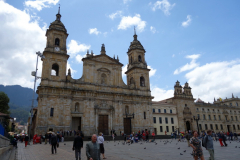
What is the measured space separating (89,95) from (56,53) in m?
→ 10.2

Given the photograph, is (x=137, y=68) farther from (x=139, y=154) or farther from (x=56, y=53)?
(x=139, y=154)

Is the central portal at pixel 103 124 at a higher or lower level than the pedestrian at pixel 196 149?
higher

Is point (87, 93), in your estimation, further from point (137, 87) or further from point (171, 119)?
point (171, 119)

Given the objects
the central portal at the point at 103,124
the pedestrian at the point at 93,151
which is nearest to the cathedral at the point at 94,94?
the central portal at the point at 103,124

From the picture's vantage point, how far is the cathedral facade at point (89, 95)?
32656 millimetres

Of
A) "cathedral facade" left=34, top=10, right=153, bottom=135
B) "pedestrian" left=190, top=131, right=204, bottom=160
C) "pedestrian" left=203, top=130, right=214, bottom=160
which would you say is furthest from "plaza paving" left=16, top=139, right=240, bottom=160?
"cathedral facade" left=34, top=10, right=153, bottom=135

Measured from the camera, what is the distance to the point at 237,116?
230 feet

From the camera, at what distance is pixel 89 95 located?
36.5 metres

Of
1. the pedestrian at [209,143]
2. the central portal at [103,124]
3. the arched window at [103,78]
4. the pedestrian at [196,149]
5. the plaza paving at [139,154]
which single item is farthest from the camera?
the arched window at [103,78]

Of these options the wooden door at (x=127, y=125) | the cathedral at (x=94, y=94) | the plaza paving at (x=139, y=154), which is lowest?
the plaza paving at (x=139, y=154)

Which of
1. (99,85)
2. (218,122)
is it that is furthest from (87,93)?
(218,122)

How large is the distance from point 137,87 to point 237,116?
4960 cm

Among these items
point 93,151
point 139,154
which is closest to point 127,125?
point 139,154

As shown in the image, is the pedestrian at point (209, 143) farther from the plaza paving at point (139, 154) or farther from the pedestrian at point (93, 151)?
the pedestrian at point (93, 151)
